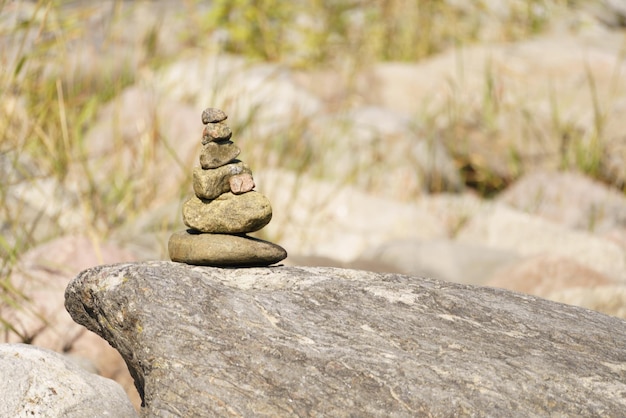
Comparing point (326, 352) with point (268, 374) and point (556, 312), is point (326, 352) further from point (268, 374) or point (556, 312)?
point (556, 312)

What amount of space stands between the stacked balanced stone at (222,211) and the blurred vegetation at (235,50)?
2.12 m

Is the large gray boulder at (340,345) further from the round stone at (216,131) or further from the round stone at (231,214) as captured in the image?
the round stone at (216,131)

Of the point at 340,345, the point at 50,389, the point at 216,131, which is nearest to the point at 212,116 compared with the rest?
the point at 216,131

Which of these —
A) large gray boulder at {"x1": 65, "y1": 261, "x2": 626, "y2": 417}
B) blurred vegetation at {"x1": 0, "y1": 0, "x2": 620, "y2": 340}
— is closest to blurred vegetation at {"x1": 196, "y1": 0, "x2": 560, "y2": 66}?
blurred vegetation at {"x1": 0, "y1": 0, "x2": 620, "y2": 340}

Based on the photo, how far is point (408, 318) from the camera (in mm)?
2768

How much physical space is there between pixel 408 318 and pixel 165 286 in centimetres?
77

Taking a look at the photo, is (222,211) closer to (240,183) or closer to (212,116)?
(240,183)

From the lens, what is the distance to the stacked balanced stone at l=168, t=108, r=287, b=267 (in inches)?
118

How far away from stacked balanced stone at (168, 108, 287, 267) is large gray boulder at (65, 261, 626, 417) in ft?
0.24

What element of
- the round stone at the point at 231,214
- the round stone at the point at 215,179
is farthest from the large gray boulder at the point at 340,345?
the round stone at the point at 215,179

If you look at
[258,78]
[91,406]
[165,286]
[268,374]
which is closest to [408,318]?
[268,374]

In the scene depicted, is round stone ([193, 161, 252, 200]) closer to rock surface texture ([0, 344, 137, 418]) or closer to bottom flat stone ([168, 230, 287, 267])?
bottom flat stone ([168, 230, 287, 267])

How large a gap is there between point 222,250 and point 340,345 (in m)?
0.59

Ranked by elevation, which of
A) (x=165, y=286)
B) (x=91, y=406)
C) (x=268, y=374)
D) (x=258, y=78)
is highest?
(x=258, y=78)
